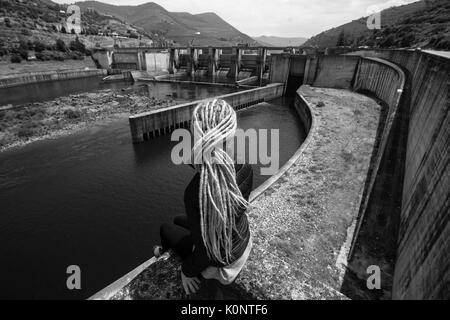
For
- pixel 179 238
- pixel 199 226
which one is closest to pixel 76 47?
pixel 179 238

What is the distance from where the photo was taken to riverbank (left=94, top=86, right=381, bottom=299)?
118 inches

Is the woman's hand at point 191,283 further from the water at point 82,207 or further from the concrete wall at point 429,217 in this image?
the water at point 82,207

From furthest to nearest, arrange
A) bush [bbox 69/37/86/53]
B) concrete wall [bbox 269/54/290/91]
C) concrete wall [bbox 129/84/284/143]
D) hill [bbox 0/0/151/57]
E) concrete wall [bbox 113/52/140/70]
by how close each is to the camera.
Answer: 1. bush [bbox 69/37/86/53]
2. concrete wall [bbox 113/52/140/70]
3. hill [bbox 0/0/151/57]
4. concrete wall [bbox 269/54/290/91]
5. concrete wall [bbox 129/84/284/143]

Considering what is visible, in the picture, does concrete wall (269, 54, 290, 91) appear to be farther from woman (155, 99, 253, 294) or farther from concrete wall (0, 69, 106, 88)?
concrete wall (0, 69, 106, 88)

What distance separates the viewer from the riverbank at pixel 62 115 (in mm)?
21547

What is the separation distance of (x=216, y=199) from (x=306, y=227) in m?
7.71

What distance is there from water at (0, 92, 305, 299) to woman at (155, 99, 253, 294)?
843 cm

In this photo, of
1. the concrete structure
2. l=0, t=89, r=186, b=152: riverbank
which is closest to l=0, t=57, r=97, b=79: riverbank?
the concrete structure

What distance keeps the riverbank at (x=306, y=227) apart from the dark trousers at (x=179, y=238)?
508 millimetres

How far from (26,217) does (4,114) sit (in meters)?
20.5

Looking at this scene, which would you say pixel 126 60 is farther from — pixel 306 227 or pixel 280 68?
pixel 306 227

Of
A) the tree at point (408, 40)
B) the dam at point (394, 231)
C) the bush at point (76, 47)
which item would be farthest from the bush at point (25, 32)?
the tree at point (408, 40)

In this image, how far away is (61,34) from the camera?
272ft

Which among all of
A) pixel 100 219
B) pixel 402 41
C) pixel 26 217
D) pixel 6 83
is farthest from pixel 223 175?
pixel 402 41
